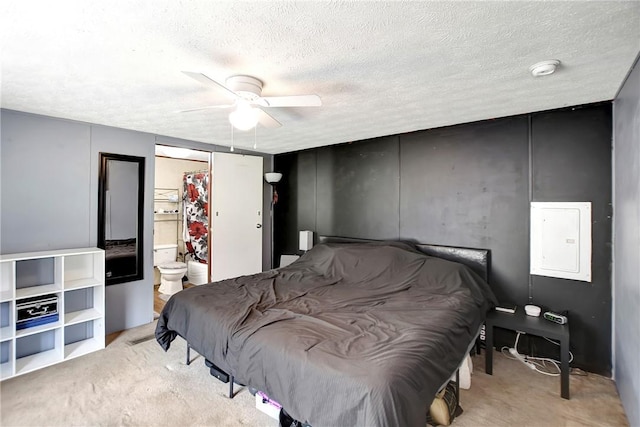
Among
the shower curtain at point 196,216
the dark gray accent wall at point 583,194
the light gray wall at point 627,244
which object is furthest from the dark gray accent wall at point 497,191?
the shower curtain at point 196,216

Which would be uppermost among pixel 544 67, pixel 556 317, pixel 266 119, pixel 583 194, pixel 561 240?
pixel 544 67

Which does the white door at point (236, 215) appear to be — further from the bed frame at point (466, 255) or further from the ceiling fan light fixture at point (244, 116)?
the ceiling fan light fixture at point (244, 116)

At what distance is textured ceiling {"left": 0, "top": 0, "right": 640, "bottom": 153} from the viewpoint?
1.35 m

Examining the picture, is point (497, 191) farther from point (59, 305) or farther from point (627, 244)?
point (59, 305)

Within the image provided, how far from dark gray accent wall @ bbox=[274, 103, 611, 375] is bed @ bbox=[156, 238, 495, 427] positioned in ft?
0.99

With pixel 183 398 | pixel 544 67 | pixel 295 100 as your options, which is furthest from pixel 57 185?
pixel 544 67

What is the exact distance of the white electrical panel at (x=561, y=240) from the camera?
2564mm

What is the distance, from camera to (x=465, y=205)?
3225mm

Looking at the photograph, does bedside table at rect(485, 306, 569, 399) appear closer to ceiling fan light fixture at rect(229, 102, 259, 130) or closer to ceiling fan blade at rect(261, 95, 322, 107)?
ceiling fan blade at rect(261, 95, 322, 107)

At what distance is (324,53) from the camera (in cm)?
171

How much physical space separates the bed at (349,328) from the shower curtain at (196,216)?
2.62 m

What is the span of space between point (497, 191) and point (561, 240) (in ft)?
2.25

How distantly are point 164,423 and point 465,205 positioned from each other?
3.21m

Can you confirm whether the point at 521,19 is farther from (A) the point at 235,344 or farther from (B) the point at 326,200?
(B) the point at 326,200
